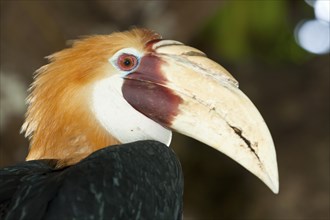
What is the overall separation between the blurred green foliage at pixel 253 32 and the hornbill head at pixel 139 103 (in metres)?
2.54

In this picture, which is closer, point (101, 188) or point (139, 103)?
point (101, 188)

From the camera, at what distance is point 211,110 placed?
11.5ft

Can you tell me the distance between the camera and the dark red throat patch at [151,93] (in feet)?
11.7

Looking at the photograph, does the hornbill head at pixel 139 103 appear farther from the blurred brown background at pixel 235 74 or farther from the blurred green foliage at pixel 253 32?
the blurred green foliage at pixel 253 32

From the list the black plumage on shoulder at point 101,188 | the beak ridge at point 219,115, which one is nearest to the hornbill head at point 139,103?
the beak ridge at point 219,115

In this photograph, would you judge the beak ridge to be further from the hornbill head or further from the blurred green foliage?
the blurred green foliage

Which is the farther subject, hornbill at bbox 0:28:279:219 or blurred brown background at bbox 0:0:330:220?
blurred brown background at bbox 0:0:330:220

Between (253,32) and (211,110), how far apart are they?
3.01 metres

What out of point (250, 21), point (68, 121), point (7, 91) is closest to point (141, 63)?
point (68, 121)

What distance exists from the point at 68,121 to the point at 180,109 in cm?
48

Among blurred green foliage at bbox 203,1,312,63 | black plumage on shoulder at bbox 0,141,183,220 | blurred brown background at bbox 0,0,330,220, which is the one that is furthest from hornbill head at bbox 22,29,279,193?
blurred green foliage at bbox 203,1,312,63

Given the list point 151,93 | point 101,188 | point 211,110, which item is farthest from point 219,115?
point 101,188

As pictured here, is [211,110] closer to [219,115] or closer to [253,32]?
[219,115]

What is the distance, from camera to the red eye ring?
364 cm
